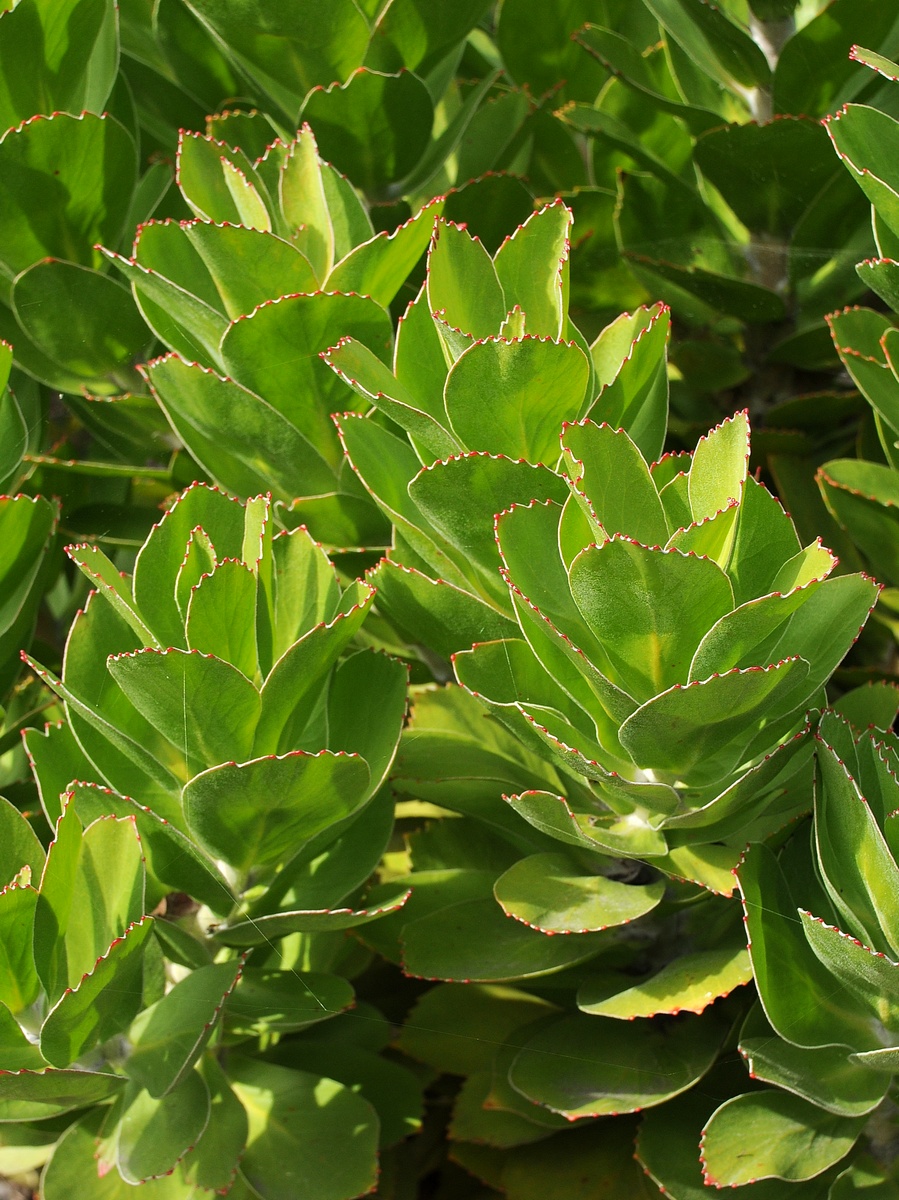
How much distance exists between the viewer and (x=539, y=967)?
73 centimetres

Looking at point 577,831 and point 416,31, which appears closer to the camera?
point 577,831

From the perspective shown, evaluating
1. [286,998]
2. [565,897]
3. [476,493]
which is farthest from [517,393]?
[286,998]

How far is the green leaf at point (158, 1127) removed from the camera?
672mm

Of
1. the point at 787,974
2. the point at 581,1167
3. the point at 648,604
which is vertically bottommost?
the point at 581,1167

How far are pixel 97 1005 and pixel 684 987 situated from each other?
1.04ft

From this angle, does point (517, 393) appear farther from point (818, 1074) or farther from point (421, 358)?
point (818, 1074)

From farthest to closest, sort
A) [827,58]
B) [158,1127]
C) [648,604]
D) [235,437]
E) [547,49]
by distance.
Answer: [547,49] → [827,58] → [235,437] → [158,1127] → [648,604]

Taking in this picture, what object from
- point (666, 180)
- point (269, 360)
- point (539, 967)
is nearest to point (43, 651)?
point (269, 360)

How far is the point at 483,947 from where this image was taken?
29.6 inches

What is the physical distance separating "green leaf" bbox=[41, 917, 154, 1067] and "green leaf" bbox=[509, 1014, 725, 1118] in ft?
0.79

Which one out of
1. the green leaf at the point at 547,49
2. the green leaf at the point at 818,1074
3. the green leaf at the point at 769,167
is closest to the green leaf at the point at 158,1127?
the green leaf at the point at 818,1074

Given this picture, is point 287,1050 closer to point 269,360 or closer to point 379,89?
point 269,360

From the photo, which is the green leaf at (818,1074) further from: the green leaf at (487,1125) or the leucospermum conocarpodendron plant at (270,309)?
the leucospermum conocarpodendron plant at (270,309)

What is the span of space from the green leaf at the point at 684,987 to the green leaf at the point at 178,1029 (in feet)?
0.69
